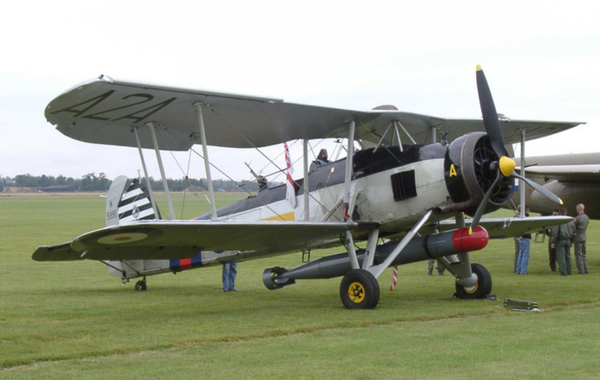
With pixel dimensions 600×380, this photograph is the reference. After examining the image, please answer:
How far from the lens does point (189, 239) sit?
1048cm

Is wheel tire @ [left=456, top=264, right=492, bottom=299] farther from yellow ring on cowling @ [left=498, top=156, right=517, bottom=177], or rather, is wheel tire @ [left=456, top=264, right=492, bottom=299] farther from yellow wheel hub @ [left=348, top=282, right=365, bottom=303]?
yellow ring on cowling @ [left=498, top=156, right=517, bottom=177]

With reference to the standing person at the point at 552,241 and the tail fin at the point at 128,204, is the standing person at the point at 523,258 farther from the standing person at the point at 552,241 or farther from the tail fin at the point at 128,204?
the tail fin at the point at 128,204

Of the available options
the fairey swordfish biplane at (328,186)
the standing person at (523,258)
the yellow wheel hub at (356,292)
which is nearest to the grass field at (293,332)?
the yellow wheel hub at (356,292)

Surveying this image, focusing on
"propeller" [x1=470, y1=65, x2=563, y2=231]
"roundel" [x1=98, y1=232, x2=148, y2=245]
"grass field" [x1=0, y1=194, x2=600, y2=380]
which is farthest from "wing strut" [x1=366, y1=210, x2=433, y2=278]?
"roundel" [x1=98, y1=232, x2=148, y2=245]

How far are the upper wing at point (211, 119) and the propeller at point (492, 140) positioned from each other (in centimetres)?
130

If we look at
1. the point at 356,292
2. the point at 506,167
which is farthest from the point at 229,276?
the point at 506,167

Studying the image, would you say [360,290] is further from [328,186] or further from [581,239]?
[581,239]

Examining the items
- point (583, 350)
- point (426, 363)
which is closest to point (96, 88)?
point (426, 363)

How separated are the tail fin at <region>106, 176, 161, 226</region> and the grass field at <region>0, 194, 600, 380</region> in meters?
1.40

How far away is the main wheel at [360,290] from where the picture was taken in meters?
10.2

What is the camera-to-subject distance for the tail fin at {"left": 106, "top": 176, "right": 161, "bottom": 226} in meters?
13.9

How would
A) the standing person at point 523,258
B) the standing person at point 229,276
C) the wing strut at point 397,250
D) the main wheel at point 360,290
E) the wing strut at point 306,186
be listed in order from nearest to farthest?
the main wheel at point 360,290 → the wing strut at point 397,250 → the wing strut at point 306,186 → the standing person at point 229,276 → the standing person at point 523,258

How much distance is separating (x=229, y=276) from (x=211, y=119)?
3773 millimetres

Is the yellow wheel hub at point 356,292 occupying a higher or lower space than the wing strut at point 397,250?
lower
